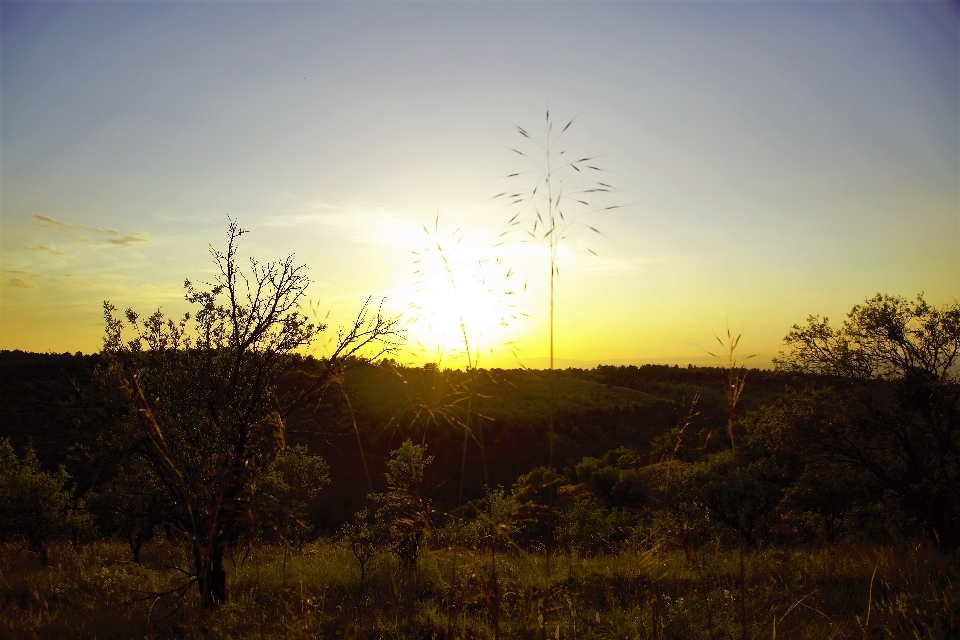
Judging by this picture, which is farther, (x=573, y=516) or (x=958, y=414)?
(x=573, y=516)

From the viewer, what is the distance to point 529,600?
565 centimetres

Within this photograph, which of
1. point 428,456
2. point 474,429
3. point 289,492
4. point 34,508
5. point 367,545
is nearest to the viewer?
point 289,492

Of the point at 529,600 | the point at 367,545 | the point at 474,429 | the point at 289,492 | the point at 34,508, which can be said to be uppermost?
the point at 289,492

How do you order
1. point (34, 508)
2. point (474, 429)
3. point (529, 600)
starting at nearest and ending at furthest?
point (529, 600) → point (34, 508) → point (474, 429)

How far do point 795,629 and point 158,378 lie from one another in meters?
7.54

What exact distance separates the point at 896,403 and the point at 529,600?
1129 cm

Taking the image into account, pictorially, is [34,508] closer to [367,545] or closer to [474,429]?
[367,545]

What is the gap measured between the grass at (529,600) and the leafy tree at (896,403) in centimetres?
352

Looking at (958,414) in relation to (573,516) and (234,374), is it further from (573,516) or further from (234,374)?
(234,374)

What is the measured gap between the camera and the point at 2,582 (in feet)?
26.9

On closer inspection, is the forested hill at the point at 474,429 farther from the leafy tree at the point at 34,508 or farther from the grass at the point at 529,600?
the grass at the point at 529,600

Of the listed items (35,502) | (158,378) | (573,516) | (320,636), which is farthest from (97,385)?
(573,516)

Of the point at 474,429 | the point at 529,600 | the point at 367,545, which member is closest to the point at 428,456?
the point at 474,429

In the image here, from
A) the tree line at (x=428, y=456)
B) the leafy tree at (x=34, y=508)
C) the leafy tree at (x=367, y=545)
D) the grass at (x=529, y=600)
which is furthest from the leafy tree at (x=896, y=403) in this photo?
the leafy tree at (x=34, y=508)
